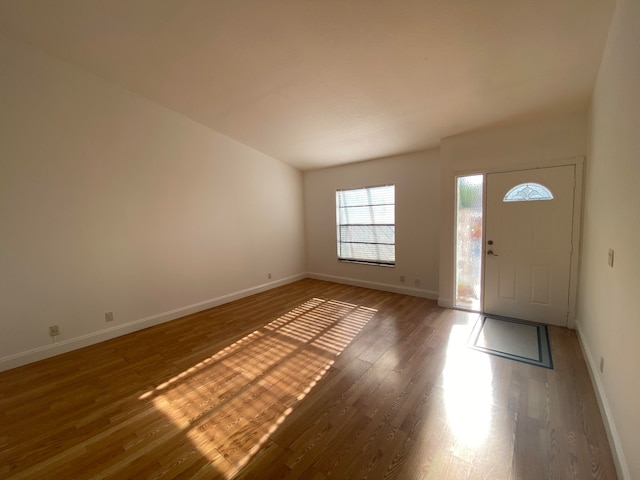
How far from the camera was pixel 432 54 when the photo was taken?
7.56 feet

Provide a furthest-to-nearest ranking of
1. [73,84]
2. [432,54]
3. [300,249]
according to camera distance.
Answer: [300,249] → [73,84] → [432,54]

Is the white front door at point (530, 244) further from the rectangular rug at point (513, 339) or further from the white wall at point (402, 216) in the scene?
the white wall at point (402, 216)

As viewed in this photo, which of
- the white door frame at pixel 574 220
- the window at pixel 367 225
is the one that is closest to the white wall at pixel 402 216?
the window at pixel 367 225

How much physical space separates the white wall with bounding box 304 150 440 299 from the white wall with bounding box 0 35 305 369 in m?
1.88

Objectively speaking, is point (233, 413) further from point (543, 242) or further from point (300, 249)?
point (300, 249)

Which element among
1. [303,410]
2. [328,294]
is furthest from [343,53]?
[328,294]

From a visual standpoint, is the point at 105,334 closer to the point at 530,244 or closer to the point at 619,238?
the point at 619,238

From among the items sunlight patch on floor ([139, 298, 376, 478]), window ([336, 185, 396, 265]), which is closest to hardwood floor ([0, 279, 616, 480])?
sunlight patch on floor ([139, 298, 376, 478])

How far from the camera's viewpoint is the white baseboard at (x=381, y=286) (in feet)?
14.9

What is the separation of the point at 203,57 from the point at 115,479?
3484 millimetres

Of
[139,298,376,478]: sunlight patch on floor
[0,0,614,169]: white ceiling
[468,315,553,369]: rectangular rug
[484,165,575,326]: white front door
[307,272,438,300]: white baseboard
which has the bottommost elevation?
[139,298,376,478]: sunlight patch on floor

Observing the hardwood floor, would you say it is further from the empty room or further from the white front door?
the white front door

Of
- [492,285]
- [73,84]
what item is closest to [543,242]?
[492,285]

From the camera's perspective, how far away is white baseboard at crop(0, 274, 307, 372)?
276 centimetres
